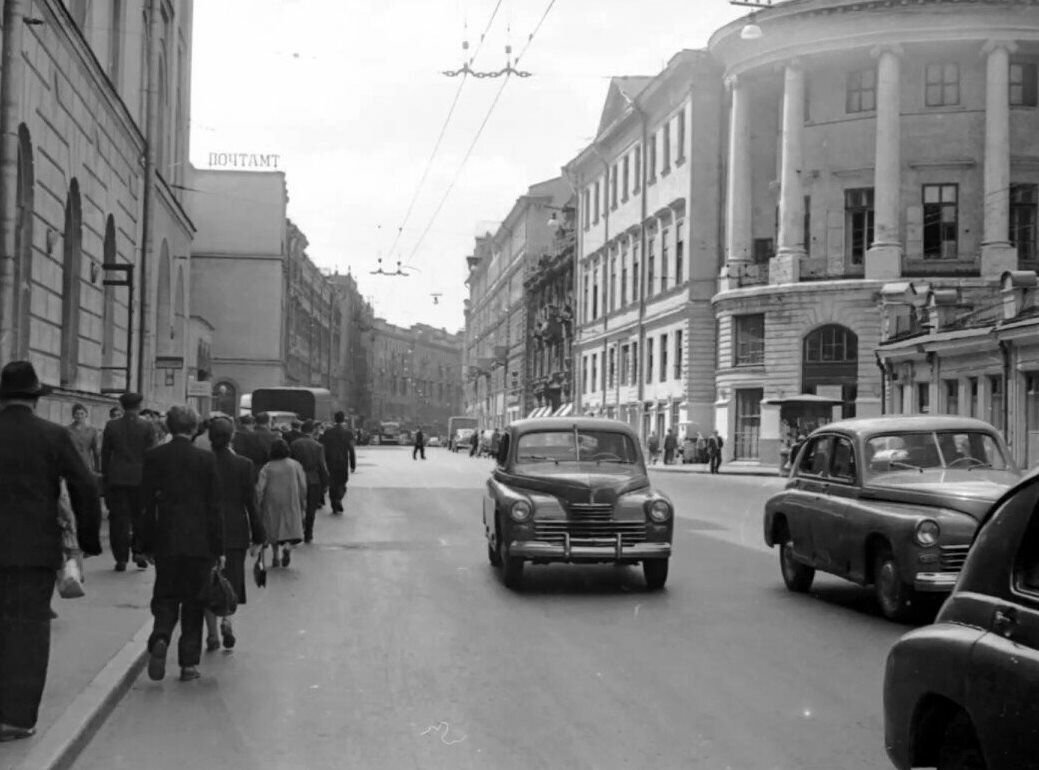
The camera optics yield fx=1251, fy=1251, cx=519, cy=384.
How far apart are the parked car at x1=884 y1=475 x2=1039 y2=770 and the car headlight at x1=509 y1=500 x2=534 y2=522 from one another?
7822mm

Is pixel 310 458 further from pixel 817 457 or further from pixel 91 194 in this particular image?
pixel 817 457

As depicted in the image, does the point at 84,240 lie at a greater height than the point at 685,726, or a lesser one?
greater

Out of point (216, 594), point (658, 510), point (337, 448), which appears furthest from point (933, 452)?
point (337, 448)

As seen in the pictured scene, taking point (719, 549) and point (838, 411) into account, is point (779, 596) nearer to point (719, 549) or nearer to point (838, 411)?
point (719, 549)

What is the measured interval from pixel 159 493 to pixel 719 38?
48146 mm

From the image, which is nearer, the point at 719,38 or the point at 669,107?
the point at 719,38

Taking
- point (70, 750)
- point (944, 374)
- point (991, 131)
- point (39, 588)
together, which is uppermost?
point (991, 131)

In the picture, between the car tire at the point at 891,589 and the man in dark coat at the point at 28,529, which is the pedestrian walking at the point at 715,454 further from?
the man in dark coat at the point at 28,529

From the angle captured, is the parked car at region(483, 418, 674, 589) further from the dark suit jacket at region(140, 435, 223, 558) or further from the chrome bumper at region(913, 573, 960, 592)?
the dark suit jacket at region(140, 435, 223, 558)

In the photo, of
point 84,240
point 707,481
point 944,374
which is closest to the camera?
point 84,240

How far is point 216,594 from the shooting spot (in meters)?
8.03

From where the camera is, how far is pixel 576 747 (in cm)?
629

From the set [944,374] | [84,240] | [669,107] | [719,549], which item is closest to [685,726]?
[719,549]

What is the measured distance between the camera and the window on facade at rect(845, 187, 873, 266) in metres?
49.2
